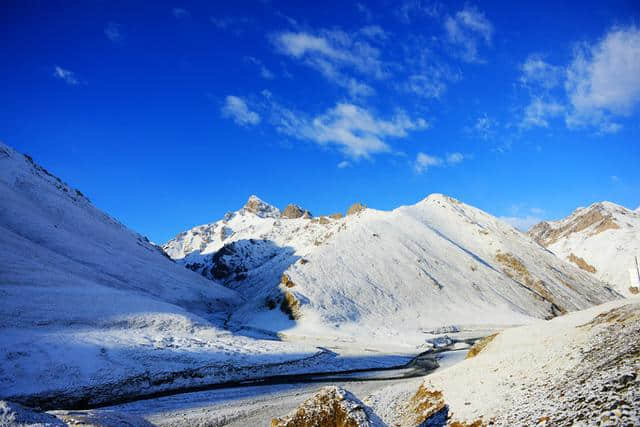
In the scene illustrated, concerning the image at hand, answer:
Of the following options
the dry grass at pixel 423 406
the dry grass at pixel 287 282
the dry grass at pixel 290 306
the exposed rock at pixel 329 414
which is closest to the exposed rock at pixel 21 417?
the exposed rock at pixel 329 414

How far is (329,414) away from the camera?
13867 millimetres

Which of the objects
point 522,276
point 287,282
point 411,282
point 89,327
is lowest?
point 89,327

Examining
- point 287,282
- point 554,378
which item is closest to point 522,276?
point 287,282

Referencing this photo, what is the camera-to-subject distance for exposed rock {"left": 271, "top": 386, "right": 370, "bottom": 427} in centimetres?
1351

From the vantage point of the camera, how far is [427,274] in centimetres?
9875

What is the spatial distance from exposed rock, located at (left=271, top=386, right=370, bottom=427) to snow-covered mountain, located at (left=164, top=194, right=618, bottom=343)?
179 ft

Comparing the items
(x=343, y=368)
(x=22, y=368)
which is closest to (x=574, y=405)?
(x=343, y=368)

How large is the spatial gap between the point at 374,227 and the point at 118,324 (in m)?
81.5

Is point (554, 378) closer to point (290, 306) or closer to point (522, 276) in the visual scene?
point (290, 306)

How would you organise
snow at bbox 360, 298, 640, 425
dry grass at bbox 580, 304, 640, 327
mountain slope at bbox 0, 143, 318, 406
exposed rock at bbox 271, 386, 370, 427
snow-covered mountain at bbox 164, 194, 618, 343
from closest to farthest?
snow at bbox 360, 298, 640, 425
exposed rock at bbox 271, 386, 370, 427
dry grass at bbox 580, 304, 640, 327
mountain slope at bbox 0, 143, 318, 406
snow-covered mountain at bbox 164, 194, 618, 343

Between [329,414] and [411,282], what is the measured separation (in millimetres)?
84489

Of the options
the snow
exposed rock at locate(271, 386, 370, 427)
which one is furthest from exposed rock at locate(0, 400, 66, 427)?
the snow

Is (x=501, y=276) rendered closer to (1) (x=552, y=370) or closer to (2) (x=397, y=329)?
(2) (x=397, y=329)

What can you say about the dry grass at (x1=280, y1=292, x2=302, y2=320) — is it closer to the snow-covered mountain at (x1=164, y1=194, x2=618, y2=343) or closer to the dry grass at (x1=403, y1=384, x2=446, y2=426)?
the snow-covered mountain at (x1=164, y1=194, x2=618, y2=343)
